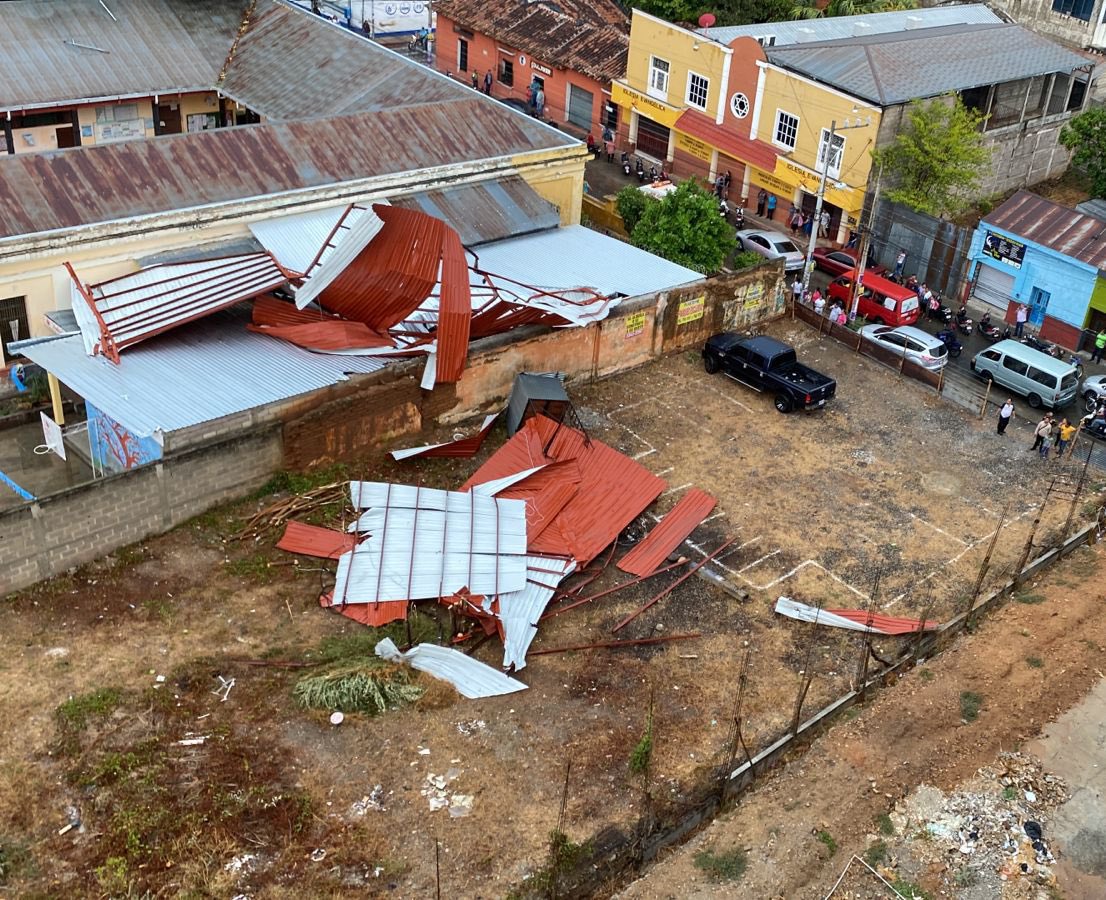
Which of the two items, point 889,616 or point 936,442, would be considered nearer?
point 889,616

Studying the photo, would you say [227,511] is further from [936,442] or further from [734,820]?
[936,442]

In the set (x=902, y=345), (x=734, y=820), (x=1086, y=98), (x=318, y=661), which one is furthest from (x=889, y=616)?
(x=1086, y=98)

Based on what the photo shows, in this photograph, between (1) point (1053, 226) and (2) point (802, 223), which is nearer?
(1) point (1053, 226)

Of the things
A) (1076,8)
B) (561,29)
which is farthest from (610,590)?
(1076,8)

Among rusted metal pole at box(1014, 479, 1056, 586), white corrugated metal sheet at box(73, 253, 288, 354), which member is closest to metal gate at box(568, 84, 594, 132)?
white corrugated metal sheet at box(73, 253, 288, 354)

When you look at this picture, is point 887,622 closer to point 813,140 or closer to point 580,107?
point 813,140

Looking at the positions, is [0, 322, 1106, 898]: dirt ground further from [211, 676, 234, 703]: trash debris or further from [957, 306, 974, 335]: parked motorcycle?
[957, 306, 974, 335]: parked motorcycle
